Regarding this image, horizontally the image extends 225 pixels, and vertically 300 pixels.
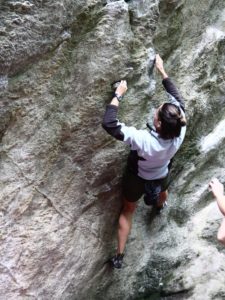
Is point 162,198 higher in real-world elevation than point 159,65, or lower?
lower

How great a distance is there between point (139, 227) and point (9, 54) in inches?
112

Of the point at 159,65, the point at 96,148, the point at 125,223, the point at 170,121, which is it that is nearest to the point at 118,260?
the point at 125,223

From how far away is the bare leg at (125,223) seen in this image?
5.22 metres

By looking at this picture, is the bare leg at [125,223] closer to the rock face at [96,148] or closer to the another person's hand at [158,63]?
the rock face at [96,148]

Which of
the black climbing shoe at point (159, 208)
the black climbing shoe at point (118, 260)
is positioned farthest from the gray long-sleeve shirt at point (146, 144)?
the black climbing shoe at point (118, 260)

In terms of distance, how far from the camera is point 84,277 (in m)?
5.14

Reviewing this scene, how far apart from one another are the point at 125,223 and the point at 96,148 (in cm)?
103

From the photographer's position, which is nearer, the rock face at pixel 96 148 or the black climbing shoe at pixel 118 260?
the rock face at pixel 96 148

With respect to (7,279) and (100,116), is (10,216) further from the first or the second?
(100,116)

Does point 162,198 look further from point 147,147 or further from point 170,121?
point 170,121

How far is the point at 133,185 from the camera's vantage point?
16.2ft

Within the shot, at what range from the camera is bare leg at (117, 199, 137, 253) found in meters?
5.22

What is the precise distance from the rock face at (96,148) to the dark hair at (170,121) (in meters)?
0.69

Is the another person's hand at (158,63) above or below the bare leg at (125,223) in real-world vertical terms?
above
